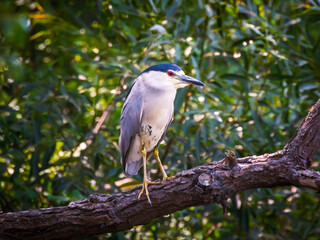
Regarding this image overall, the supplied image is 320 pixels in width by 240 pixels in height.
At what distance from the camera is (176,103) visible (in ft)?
9.91

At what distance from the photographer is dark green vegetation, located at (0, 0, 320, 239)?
10.5 ft

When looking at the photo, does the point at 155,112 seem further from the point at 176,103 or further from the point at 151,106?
the point at 176,103

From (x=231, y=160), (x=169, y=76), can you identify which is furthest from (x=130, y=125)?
(x=231, y=160)

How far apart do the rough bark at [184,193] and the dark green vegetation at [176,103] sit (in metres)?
0.77

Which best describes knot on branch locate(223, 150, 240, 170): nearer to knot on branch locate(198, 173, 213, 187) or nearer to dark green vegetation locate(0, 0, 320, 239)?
knot on branch locate(198, 173, 213, 187)

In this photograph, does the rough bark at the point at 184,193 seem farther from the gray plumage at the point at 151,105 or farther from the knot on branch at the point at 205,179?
the gray plumage at the point at 151,105

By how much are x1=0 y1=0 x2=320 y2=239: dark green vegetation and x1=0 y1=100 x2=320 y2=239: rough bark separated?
774 millimetres

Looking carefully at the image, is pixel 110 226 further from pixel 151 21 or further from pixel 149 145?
pixel 151 21

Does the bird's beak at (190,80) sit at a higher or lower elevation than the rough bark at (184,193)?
higher

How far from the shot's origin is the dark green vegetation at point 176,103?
319cm

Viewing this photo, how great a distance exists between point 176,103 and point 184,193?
116 cm

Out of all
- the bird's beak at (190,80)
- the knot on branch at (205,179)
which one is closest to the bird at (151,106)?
the bird's beak at (190,80)

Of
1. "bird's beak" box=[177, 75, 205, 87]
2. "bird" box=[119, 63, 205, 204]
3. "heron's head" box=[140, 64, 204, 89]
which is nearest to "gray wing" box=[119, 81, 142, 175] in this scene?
"bird" box=[119, 63, 205, 204]

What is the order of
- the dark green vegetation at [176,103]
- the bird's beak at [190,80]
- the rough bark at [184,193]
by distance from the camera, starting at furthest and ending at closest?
the dark green vegetation at [176,103], the bird's beak at [190,80], the rough bark at [184,193]
